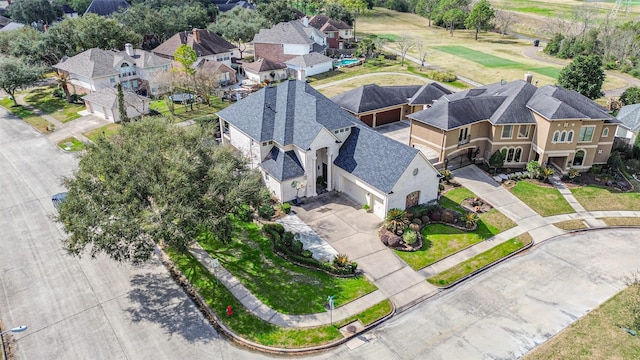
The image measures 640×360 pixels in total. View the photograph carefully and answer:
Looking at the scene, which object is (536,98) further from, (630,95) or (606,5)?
(606,5)

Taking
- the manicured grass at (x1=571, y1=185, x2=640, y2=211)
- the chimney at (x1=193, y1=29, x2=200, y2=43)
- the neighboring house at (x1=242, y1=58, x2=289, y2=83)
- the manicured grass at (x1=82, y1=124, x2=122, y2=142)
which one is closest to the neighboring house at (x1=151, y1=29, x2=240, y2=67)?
the chimney at (x1=193, y1=29, x2=200, y2=43)

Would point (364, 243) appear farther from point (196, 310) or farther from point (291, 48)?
point (291, 48)

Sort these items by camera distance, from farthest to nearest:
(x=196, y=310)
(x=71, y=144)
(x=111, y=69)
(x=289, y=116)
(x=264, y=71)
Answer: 1. (x=264, y=71)
2. (x=111, y=69)
3. (x=71, y=144)
4. (x=289, y=116)
5. (x=196, y=310)

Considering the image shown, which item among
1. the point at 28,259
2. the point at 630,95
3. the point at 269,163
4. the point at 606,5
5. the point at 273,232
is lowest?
the point at 28,259

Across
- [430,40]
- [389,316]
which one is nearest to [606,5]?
[430,40]

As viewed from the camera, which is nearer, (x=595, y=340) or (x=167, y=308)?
(x=595, y=340)

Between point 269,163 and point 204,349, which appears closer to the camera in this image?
point 204,349

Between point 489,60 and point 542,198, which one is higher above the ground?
point 489,60

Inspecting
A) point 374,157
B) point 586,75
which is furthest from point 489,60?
point 374,157
